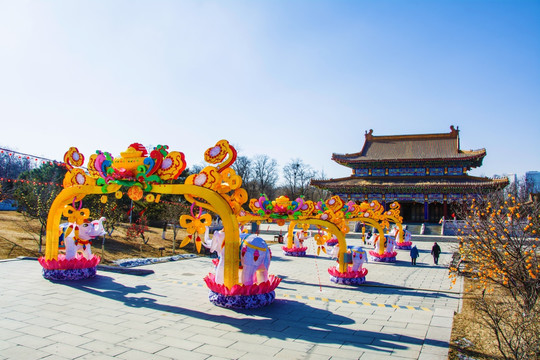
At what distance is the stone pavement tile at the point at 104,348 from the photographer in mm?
5840

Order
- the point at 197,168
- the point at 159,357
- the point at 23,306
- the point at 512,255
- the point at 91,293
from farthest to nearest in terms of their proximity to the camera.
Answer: the point at 197,168 → the point at 91,293 → the point at 23,306 → the point at 512,255 → the point at 159,357

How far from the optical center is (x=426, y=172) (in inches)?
1400

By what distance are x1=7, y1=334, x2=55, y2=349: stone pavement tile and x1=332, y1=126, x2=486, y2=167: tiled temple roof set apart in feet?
110

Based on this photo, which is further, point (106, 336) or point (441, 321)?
point (441, 321)

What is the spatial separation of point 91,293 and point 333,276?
737 cm

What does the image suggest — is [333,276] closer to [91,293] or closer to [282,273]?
[282,273]

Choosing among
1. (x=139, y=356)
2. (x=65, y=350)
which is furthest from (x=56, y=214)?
(x=139, y=356)

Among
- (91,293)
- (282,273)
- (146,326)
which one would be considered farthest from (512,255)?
(91,293)

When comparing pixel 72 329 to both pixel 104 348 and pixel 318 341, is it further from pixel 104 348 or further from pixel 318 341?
pixel 318 341

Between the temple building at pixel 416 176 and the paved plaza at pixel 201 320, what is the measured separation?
22754 mm

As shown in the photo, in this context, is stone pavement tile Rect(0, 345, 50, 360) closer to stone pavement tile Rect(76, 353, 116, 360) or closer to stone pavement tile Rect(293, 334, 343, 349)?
stone pavement tile Rect(76, 353, 116, 360)

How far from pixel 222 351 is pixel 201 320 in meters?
1.75

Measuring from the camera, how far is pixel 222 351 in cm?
598

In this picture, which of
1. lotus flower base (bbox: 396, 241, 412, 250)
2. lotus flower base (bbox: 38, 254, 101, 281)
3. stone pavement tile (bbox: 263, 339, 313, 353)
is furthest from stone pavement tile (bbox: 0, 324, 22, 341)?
lotus flower base (bbox: 396, 241, 412, 250)
